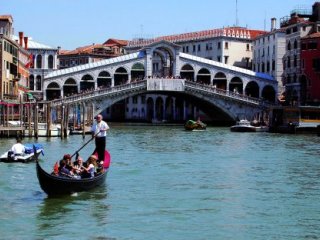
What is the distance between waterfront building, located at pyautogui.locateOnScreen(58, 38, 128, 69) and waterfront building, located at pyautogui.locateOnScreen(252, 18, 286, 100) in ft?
38.3

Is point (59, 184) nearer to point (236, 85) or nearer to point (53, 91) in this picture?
point (53, 91)

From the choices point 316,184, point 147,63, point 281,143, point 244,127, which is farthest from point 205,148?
point 147,63

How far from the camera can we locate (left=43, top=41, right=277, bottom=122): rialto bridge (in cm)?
3709

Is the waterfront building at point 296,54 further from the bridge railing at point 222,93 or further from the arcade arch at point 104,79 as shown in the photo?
the arcade arch at point 104,79

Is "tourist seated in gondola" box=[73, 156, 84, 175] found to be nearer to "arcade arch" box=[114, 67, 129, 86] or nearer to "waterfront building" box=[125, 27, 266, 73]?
"arcade arch" box=[114, 67, 129, 86]

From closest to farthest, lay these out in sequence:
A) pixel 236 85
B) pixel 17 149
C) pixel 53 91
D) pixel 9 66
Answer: pixel 17 149 < pixel 9 66 < pixel 53 91 < pixel 236 85

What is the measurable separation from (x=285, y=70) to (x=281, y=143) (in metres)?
16.1

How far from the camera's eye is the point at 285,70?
4003cm

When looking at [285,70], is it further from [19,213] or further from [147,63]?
[19,213]

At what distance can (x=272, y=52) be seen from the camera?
4331cm

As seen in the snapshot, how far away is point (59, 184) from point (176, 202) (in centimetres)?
160

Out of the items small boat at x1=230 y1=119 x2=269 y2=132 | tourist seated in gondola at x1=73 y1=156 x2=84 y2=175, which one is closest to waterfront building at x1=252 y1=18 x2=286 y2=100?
small boat at x1=230 y1=119 x2=269 y2=132

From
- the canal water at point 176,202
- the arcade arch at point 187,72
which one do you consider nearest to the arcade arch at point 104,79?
the arcade arch at point 187,72

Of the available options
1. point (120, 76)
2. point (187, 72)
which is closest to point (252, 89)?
point (187, 72)
